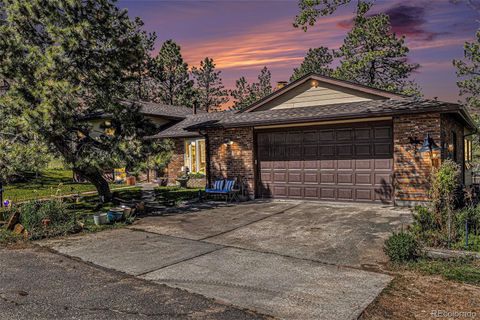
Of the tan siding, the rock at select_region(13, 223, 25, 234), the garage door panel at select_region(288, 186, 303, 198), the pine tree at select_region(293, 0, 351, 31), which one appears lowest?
the rock at select_region(13, 223, 25, 234)

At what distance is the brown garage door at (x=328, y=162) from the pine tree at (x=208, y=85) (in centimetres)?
4018

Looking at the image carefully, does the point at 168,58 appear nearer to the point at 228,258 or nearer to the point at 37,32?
the point at 37,32

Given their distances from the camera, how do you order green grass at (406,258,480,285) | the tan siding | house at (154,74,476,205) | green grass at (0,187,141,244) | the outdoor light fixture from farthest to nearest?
1. the tan siding
2. house at (154,74,476,205)
3. the outdoor light fixture
4. green grass at (0,187,141,244)
5. green grass at (406,258,480,285)

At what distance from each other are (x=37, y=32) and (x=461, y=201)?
1352 centimetres

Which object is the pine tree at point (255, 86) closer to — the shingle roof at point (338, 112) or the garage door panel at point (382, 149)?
the shingle roof at point (338, 112)

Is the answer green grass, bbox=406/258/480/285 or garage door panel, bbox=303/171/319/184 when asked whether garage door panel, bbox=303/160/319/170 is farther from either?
green grass, bbox=406/258/480/285

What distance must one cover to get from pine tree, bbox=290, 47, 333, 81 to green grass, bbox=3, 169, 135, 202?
121 ft

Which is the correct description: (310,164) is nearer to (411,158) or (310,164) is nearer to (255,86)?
(411,158)

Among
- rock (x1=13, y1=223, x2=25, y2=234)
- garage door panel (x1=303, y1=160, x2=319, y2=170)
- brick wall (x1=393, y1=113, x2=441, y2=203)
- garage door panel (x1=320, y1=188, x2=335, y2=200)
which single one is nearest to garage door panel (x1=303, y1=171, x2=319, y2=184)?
garage door panel (x1=303, y1=160, x2=319, y2=170)

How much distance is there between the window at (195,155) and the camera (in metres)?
19.7

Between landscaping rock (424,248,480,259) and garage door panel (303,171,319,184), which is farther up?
garage door panel (303,171,319,184)

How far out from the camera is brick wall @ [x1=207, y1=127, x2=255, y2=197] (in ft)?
46.1

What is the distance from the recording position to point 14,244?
8.16m

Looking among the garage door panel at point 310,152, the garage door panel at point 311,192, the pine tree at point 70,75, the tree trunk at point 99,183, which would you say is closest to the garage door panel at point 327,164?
the garage door panel at point 310,152
